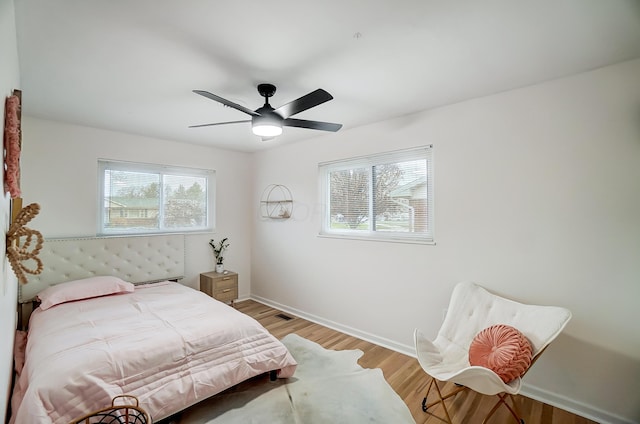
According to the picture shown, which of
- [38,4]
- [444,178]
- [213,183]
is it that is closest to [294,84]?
[38,4]

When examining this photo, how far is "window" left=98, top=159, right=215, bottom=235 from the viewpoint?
3.54 metres

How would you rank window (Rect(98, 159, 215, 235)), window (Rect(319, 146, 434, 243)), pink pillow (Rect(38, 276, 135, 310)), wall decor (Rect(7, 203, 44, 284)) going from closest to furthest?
wall decor (Rect(7, 203, 44, 284)) → pink pillow (Rect(38, 276, 135, 310)) → window (Rect(319, 146, 434, 243)) → window (Rect(98, 159, 215, 235))

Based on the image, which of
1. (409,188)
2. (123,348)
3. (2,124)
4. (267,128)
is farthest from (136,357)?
→ (409,188)

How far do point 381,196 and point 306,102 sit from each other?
1664 millimetres

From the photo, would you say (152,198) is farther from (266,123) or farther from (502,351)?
(502,351)

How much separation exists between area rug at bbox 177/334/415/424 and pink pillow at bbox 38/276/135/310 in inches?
67.4

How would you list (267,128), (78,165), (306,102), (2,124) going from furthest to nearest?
1. (78,165)
2. (267,128)
3. (306,102)
4. (2,124)

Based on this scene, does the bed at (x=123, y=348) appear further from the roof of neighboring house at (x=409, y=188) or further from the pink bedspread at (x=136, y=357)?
the roof of neighboring house at (x=409, y=188)

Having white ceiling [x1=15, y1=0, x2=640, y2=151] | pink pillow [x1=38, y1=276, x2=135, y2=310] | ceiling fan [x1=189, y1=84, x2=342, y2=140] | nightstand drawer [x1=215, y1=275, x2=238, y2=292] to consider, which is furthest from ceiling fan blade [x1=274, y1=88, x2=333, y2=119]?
nightstand drawer [x1=215, y1=275, x2=238, y2=292]

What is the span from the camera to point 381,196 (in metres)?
3.29

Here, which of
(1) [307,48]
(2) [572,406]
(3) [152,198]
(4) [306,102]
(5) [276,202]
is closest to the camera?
(1) [307,48]

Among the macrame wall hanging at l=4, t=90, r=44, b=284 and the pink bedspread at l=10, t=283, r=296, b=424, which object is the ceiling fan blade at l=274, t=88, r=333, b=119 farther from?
the pink bedspread at l=10, t=283, r=296, b=424

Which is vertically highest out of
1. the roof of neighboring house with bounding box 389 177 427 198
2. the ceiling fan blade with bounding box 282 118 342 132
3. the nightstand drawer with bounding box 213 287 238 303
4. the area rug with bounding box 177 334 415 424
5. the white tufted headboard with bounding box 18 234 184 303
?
the ceiling fan blade with bounding box 282 118 342 132

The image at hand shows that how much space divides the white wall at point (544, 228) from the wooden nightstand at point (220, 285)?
1.96 m
